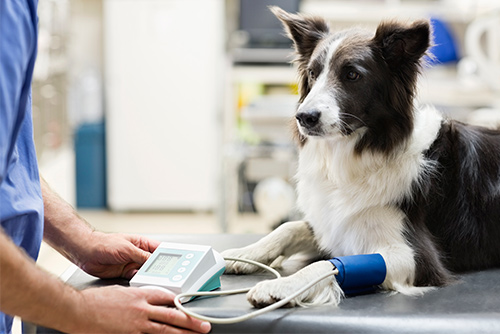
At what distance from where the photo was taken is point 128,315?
916 mm

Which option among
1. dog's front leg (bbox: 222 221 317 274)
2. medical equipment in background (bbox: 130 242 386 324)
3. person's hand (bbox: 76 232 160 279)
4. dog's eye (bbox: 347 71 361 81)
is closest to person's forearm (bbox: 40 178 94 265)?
person's hand (bbox: 76 232 160 279)

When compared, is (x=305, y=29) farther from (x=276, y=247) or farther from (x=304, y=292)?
(x=304, y=292)

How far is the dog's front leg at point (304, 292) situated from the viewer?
101cm

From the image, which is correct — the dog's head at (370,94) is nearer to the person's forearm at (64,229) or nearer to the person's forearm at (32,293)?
the person's forearm at (64,229)

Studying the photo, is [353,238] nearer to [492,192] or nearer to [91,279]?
[492,192]

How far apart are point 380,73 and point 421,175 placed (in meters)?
0.24

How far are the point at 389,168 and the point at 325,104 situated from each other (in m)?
0.20

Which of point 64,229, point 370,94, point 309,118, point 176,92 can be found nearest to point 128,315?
point 64,229

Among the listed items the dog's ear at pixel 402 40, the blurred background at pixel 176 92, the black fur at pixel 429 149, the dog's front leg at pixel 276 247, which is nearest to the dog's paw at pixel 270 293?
the dog's front leg at pixel 276 247

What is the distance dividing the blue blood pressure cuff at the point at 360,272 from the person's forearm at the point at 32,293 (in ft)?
1.52

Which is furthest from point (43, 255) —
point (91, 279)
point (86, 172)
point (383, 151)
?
point (383, 151)

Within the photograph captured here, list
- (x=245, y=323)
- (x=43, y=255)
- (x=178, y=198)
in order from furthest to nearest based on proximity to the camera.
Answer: (x=178, y=198) → (x=43, y=255) → (x=245, y=323)

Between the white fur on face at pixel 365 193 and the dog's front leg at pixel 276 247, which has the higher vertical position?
the white fur on face at pixel 365 193

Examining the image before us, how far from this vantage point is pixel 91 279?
1186mm
